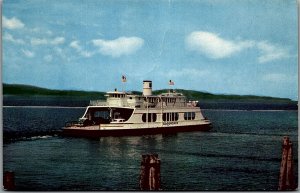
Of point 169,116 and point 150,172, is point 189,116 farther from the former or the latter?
point 150,172

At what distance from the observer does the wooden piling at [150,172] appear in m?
8.37

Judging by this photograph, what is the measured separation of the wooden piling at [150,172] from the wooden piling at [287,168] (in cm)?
223

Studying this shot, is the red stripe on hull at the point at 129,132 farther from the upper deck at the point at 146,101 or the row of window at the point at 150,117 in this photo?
the upper deck at the point at 146,101

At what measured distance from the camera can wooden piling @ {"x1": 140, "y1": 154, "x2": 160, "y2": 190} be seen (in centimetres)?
837

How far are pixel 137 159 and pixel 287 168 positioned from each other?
9.41 ft

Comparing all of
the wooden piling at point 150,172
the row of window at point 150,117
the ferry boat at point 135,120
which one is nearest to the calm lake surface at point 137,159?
the wooden piling at point 150,172

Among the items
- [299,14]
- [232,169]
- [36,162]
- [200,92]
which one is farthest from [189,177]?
[299,14]

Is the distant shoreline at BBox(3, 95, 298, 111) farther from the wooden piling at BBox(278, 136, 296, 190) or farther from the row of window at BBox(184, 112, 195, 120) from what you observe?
the row of window at BBox(184, 112, 195, 120)

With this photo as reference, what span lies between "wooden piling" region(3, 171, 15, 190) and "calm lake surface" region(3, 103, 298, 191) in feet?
0.50

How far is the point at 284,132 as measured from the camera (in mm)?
10266

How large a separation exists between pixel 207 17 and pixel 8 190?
15.4 ft

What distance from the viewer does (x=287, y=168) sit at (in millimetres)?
9219

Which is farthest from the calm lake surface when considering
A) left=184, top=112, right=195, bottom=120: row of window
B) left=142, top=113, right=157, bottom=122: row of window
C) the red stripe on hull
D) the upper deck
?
left=184, top=112, right=195, bottom=120: row of window

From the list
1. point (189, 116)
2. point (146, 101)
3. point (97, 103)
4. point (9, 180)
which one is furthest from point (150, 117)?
point (9, 180)
